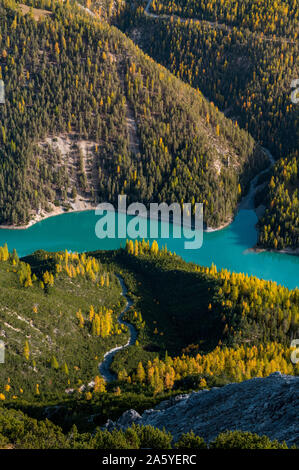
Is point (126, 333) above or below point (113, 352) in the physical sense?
above

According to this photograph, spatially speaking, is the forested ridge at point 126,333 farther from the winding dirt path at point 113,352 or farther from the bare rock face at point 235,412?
the bare rock face at point 235,412

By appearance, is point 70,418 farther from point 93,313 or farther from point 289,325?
point 289,325

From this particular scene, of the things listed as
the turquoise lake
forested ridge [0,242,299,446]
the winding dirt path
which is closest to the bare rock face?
forested ridge [0,242,299,446]

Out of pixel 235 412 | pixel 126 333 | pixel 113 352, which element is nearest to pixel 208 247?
pixel 126 333

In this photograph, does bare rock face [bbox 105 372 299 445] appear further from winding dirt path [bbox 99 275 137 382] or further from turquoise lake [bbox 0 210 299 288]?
turquoise lake [bbox 0 210 299 288]

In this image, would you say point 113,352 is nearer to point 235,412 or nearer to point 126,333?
point 126,333
